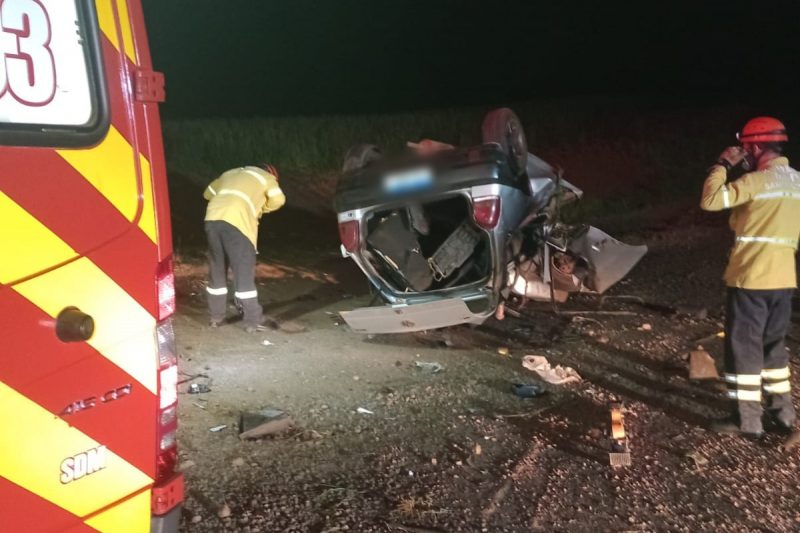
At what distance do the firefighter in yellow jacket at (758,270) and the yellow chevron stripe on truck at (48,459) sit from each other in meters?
3.55

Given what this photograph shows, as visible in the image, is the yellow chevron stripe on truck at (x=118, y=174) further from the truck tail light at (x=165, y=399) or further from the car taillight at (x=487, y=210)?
the car taillight at (x=487, y=210)

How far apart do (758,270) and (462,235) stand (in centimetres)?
227

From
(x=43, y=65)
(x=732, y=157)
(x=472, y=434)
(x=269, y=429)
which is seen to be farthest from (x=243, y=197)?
(x=43, y=65)

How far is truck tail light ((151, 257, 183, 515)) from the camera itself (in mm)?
2316

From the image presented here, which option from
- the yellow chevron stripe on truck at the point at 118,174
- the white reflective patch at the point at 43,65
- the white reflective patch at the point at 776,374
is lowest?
the white reflective patch at the point at 776,374

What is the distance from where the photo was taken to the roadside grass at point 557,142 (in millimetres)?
14016

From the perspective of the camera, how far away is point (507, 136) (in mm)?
5762

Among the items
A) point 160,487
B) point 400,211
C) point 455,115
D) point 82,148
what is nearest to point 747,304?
point 400,211

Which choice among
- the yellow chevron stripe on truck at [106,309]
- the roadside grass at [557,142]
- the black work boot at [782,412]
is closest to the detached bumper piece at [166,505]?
the yellow chevron stripe on truck at [106,309]

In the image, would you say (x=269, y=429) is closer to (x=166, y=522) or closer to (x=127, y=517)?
(x=166, y=522)

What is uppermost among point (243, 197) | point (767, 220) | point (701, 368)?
point (767, 220)

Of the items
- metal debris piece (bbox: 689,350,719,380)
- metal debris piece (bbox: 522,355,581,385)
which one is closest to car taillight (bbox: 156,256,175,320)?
metal debris piece (bbox: 522,355,581,385)

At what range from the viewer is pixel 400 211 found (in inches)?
235

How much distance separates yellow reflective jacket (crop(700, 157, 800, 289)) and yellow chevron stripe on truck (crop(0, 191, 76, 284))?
369cm
